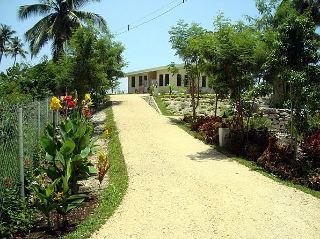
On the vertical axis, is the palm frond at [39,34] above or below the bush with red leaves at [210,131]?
above

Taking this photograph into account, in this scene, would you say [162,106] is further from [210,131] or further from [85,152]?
[85,152]

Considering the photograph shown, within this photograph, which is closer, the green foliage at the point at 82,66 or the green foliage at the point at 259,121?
the green foliage at the point at 259,121

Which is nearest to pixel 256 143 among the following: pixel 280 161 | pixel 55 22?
pixel 280 161

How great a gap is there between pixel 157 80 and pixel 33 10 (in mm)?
18132

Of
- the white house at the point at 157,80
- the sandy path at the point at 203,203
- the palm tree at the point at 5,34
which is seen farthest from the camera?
the palm tree at the point at 5,34

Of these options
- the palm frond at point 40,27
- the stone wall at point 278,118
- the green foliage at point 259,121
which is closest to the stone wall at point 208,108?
the stone wall at point 278,118

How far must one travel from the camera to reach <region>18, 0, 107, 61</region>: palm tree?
30234 millimetres

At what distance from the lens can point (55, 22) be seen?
30250 millimetres

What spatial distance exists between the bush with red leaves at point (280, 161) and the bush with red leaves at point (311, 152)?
0.28 m

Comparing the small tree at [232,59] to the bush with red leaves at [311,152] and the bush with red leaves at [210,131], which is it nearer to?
the bush with red leaves at [210,131]

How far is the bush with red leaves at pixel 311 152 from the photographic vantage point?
11.0m

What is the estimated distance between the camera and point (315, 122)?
45.8 ft

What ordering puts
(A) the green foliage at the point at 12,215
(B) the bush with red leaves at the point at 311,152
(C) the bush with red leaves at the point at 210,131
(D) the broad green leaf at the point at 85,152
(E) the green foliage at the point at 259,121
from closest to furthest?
(A) the green foliage at the point at 12,215 → (D) the broad green leaf at the point at 85,152 → (B) the bush with red leaves at the point at 311,152 → (C) the bush with red leaves at the point at 210,131 → (E) the green foliage at the point at 259,121

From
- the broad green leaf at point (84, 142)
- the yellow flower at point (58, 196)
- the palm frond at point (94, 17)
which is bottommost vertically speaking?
the yellow flower at point (58, 196)
